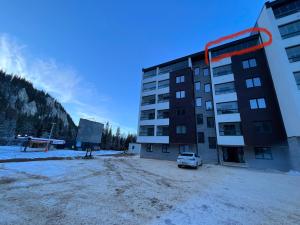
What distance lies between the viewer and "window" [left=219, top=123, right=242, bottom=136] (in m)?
21.8

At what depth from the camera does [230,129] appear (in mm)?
22812

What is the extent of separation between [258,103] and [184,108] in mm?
11107

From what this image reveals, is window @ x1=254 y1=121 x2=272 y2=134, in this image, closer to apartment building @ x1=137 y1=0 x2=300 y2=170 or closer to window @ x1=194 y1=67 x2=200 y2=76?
apartment building @ x1=137 y1=0 x2=300 y2=170

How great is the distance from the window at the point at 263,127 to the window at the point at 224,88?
6.18 meters

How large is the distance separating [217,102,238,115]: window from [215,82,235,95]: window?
2.03m

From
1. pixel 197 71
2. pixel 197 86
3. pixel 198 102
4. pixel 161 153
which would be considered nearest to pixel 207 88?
pixel 197 86

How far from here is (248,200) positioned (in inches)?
261

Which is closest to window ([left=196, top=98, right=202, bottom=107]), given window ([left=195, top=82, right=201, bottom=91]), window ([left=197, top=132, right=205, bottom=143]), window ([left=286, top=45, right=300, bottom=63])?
window ([left=195, top=82, right=201, bottom=91])

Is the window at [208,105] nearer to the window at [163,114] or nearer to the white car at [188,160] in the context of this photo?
the window at [163,114]

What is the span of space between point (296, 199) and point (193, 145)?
1838cm

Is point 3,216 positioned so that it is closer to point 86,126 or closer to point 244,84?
point 244,84

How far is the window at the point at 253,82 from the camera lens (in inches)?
856

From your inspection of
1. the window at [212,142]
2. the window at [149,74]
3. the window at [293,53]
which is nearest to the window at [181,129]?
the window at [212,142]

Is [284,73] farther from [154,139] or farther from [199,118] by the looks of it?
[154,139]
